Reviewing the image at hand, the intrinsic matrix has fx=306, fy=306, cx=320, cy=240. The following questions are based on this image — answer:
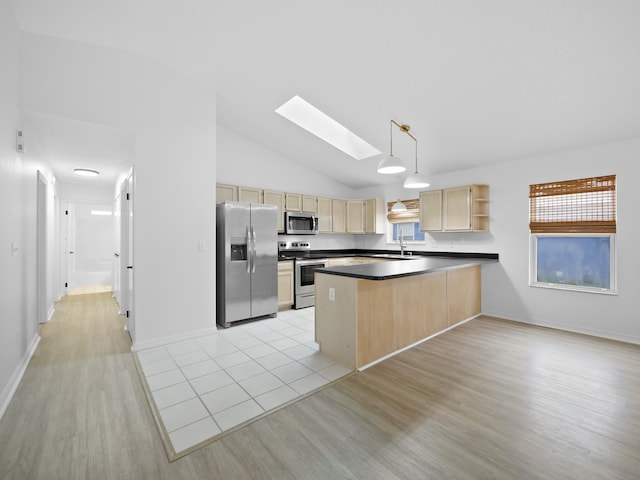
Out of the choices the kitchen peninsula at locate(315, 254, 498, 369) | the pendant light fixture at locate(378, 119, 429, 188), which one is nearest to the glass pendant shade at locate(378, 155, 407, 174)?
the pendant light fixture at locate(378, 119, 429, 188)

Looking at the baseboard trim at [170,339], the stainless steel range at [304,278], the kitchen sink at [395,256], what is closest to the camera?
the baseboard trim at [170,339]

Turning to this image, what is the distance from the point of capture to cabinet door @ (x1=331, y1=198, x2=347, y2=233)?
6324 mm

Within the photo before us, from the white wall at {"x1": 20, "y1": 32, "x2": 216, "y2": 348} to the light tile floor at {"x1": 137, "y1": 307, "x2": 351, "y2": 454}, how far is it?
1.59 ft

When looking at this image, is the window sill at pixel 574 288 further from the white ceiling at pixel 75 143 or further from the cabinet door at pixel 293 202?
the white ceiling at pixel 75 143

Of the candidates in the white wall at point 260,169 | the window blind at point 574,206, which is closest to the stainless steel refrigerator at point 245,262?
the white wall at point 260,169

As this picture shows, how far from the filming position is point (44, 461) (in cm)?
170

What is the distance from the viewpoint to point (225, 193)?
15.9 feet

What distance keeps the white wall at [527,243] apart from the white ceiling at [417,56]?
26cm

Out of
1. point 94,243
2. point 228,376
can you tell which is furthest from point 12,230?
point 94,243

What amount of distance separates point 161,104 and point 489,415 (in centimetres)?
431

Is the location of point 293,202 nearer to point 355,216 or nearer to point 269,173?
point 269,173

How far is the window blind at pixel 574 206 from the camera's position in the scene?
147 inches

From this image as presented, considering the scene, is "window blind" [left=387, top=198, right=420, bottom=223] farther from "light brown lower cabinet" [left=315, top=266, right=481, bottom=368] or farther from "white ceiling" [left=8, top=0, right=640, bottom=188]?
"light brown lower cabinet" [left=315, top=266, right=481, bottom=368]

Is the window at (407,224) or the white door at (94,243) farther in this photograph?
the white door at (94,243)
